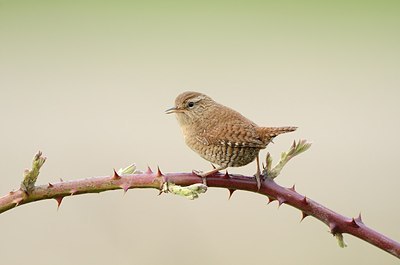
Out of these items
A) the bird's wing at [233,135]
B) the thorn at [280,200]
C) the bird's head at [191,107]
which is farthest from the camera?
the bird's head at [191,107]

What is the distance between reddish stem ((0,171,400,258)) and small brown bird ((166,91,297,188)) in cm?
60

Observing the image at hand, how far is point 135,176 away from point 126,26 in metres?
6.51

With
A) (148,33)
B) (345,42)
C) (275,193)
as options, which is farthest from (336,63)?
(275,193)

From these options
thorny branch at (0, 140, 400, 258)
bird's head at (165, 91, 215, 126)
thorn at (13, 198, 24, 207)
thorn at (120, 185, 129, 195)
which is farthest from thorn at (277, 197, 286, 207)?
bird's head at (165, 91, 215, 126)

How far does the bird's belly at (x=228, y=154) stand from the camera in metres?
2.33

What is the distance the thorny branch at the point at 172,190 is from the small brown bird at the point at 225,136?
1.93ft

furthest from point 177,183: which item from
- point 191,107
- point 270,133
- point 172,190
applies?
point 191,107

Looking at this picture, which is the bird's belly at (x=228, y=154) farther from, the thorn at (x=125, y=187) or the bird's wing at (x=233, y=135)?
the thorn at (x=125, y=187)

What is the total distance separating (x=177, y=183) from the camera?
62.2 inches

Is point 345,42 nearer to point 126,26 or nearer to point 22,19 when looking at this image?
point 126,26

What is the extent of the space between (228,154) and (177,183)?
0.79m

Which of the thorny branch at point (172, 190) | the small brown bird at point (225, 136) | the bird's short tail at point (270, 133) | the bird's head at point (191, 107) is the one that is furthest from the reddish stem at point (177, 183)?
the bird's head at point (191, 107)

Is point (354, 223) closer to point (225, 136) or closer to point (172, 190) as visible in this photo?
point (172, 190)

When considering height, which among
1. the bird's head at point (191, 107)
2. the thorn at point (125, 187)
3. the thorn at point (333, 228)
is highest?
the thorn at point (125, 187)
